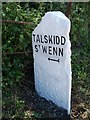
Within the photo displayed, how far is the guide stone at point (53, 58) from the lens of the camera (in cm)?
371

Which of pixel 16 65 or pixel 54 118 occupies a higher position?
pixel 16 65

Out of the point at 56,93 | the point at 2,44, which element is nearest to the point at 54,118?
→ the point at 56,93

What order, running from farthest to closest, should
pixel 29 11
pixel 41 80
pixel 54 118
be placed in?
pixel 29 11 < pixel 41 80 < pixel 54 118

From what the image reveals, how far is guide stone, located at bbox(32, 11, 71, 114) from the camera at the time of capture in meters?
3.71

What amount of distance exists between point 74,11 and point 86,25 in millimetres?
201

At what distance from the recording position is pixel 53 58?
3.86 meters

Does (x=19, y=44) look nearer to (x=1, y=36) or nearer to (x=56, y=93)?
(x=1, y=36)

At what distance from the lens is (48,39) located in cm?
388

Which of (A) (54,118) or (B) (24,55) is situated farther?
(B) (24,55)

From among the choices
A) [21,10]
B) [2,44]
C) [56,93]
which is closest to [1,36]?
[2,44]

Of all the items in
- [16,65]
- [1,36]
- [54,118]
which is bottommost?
[54,118]

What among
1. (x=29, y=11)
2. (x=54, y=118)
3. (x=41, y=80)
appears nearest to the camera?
(x=54, y=118)

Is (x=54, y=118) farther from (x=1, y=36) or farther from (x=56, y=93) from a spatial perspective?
(x=1, y=36)

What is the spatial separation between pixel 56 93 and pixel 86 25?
1073 mm
